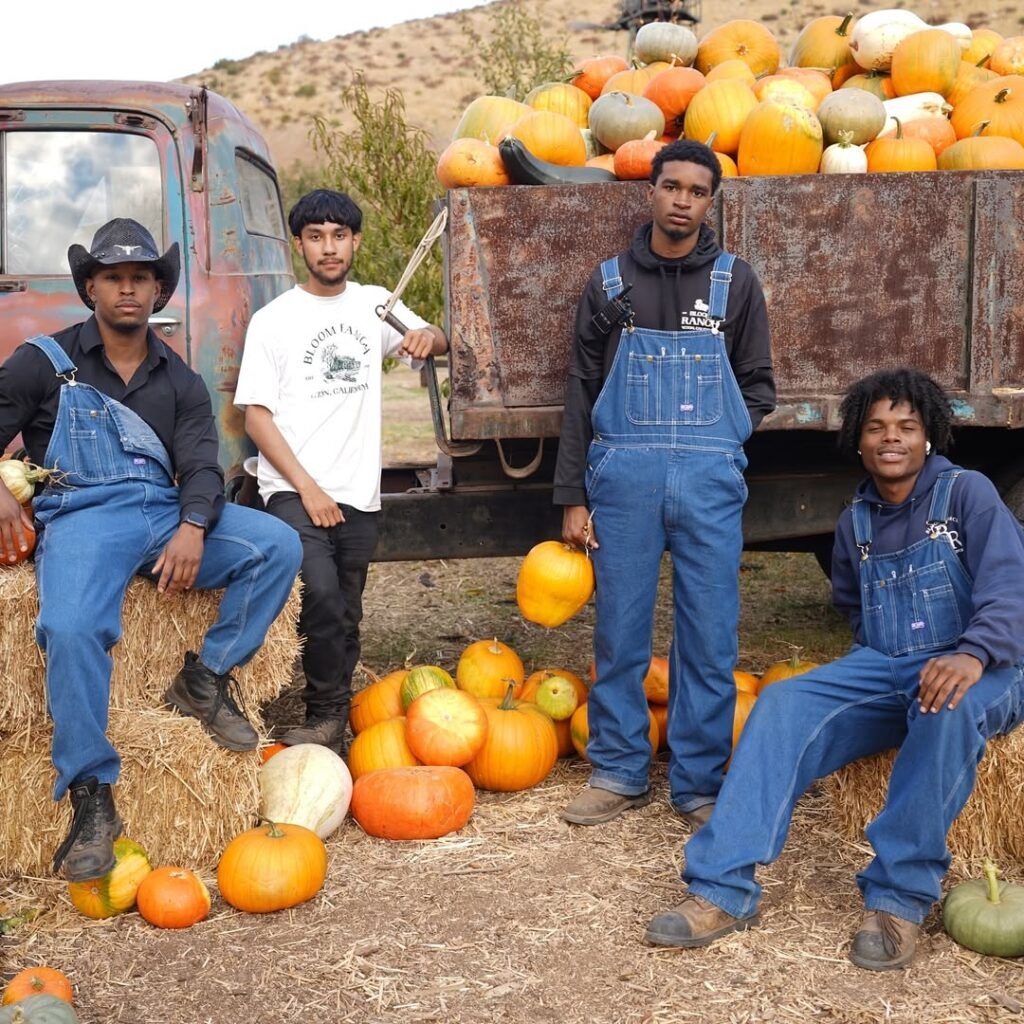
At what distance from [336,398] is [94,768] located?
5.36ft

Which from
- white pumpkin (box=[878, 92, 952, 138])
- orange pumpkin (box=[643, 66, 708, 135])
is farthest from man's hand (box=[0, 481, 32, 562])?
white pumpkin (box=[878, 92, 952, 138])

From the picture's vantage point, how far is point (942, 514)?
12.3 ft

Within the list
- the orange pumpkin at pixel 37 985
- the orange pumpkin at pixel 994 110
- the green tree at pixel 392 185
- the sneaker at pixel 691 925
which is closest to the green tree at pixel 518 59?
the green tree at pixel 392 185

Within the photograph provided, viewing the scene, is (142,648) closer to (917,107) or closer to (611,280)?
(611,280)

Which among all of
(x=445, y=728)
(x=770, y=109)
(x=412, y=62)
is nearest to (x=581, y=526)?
(x=445, y=728)

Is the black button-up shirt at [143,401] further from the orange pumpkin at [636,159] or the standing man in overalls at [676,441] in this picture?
the orange pumpkin at [636,159]

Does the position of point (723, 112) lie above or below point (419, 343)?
above

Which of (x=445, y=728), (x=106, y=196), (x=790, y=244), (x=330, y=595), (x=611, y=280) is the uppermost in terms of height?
(x=106, y=196)

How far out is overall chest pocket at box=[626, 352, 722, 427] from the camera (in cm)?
420

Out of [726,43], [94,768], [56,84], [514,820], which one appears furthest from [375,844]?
[726,43]

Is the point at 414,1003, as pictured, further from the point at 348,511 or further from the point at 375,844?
the point at 348,511

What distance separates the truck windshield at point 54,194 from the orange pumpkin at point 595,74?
2118 mm

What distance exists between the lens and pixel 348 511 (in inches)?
188

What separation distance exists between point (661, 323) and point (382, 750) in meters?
1.84
